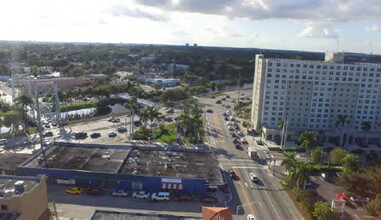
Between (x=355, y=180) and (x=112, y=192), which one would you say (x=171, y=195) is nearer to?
(x=112, y=192)

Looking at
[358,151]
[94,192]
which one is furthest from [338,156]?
[94,192]

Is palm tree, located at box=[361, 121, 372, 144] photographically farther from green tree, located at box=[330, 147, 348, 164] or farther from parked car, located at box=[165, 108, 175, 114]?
parked car, located at box=[165, 108, 175, 114]

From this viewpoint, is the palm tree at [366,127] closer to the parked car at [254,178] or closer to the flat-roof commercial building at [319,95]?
the flat-roof commercial building at [319,95]

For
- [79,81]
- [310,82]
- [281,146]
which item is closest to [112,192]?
[281,146]

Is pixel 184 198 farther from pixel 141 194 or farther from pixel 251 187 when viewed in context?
pixel 251 187

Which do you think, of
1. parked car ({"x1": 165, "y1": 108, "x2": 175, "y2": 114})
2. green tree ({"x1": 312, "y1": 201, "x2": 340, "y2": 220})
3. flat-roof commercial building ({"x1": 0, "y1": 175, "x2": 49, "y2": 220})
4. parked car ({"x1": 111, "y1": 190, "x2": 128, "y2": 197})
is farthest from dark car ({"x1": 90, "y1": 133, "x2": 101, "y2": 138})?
green tree ({"x1": 312, "y1": 201, "x2": 340, "y2": 220})

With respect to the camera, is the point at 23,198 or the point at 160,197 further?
the point at 160,197
